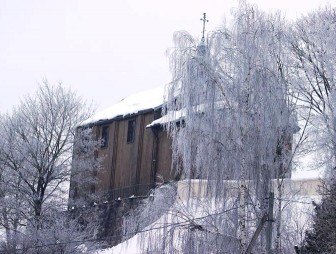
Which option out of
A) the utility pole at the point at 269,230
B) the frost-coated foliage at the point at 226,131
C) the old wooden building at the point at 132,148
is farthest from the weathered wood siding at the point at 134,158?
the utility pole at the point at 269,230

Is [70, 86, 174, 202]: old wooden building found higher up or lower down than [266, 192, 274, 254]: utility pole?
higher up

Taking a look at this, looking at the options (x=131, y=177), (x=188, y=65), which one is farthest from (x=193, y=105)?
(x=131, y=177)

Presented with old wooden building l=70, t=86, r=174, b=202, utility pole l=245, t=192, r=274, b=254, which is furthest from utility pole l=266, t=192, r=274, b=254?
old wooden building l=70, t=86, r=174, b=202

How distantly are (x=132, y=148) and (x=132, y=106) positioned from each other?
141 inches

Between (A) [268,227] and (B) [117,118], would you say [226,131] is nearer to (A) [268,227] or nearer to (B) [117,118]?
(A) [268,227]

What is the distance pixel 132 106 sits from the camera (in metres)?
46.1

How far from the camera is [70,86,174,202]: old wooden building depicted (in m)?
40.8

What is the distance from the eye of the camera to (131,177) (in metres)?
42.5

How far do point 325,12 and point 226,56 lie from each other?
47.2ft

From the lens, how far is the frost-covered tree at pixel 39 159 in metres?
38.8

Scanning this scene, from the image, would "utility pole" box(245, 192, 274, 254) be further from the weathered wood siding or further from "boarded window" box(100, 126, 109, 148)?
"boarded window" box(100, 126, 109, 148)

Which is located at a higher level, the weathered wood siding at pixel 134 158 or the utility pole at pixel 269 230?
the weathered wood siding at pixel 134 158

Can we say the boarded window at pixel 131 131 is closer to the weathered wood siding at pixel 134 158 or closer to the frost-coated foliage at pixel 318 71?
the weathered wood siding at pixel 134 158

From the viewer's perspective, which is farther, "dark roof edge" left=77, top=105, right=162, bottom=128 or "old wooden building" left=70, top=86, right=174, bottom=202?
"dark roof edge" left=77, top=105, right=162, bottom=128
